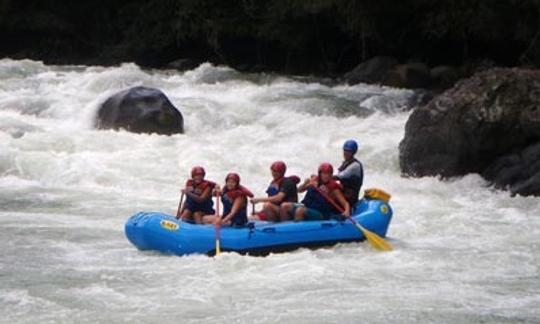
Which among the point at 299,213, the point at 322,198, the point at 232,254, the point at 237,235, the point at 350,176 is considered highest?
the point at 350,176

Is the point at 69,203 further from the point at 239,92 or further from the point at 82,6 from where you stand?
the point at 82,6

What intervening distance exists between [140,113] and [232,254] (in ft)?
A: 23.3

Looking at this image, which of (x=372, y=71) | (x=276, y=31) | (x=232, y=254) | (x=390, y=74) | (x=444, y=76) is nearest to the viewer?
(x=232, y=254)

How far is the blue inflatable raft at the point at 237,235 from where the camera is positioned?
8.53 metres

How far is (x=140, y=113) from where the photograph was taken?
15109 mm

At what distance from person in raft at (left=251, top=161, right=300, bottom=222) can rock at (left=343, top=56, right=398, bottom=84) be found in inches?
491

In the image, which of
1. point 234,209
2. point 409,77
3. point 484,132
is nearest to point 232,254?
point 234,209

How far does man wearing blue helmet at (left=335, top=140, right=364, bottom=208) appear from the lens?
938 cm

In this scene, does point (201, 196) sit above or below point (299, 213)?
above

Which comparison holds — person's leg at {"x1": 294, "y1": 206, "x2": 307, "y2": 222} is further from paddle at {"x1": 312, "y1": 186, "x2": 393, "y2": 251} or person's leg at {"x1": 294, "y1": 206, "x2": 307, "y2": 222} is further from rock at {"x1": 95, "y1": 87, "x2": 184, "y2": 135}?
rock at {"x1": 95, "y1": 87, "x2": 184, "y2": 135}

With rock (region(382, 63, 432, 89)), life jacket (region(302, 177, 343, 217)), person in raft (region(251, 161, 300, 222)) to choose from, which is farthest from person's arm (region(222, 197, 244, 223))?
rock (region(382, 63, 432, 89))

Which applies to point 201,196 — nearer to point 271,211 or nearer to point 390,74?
point 271,211

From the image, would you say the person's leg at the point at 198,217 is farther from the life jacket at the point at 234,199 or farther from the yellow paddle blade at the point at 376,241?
the yellow paddle blade at the point at 376,241

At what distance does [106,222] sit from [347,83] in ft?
39.9
